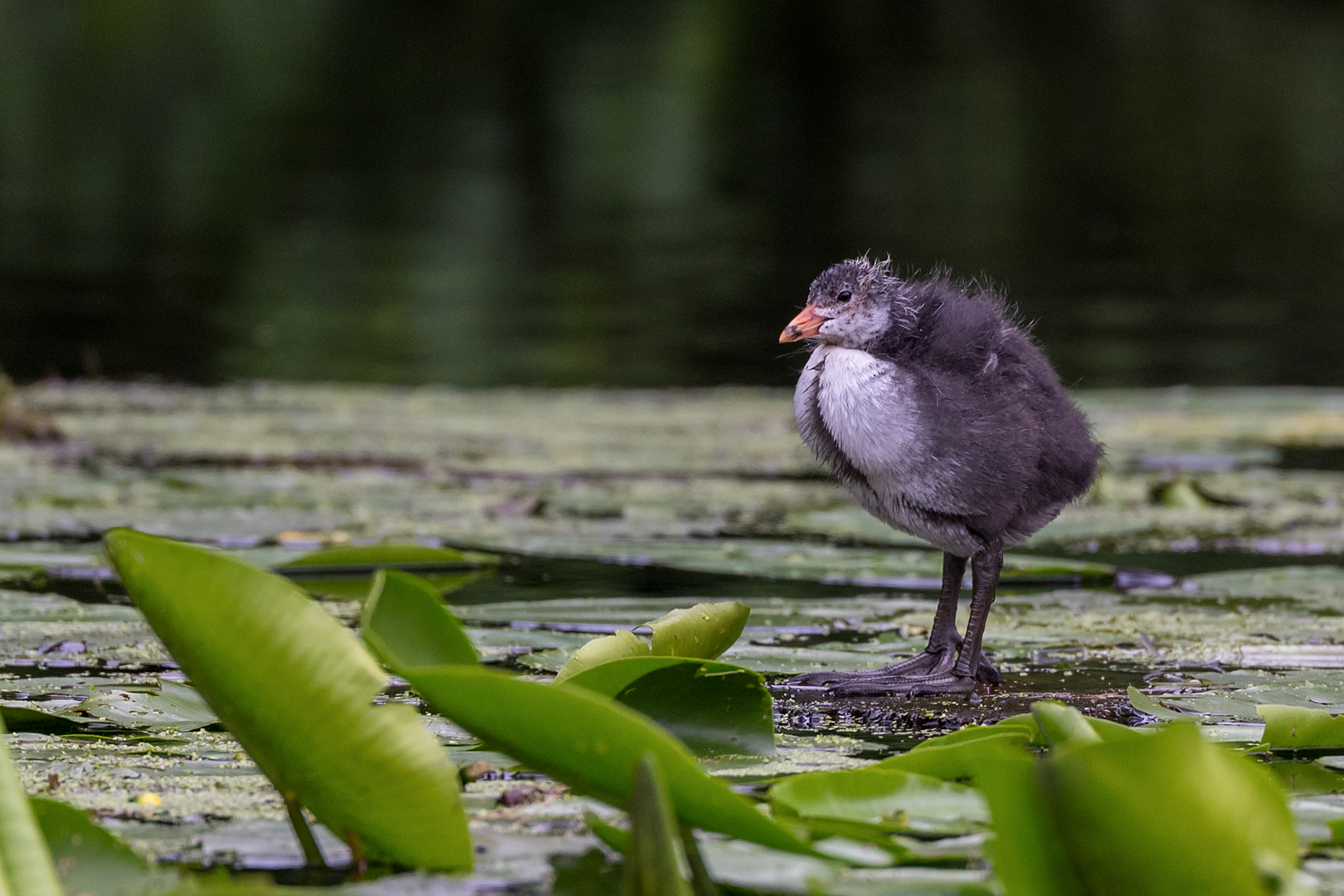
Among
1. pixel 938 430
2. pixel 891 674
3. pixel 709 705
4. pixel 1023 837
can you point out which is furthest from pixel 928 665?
pixel 1023 837

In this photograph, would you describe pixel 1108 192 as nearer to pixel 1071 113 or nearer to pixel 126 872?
pixel 1071 113

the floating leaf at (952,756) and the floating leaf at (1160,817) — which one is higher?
the floating leaf at (1160,817)

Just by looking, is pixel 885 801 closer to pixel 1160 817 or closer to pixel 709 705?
pixel 709 705

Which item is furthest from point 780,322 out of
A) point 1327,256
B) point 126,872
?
point 126,872

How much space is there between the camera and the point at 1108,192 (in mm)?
19484

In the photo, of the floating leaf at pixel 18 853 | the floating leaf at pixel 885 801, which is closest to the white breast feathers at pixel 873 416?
the floating leaf at pixel 885 801

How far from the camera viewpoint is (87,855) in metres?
1.83

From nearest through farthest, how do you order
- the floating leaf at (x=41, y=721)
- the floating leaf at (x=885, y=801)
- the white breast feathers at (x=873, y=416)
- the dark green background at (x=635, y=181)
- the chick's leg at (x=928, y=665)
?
the floating leaf at (x=885, y=801), the floating leaf at (x=41, y=721), the white breast feathers at (x=873, y=416), the chick's leg at (x=928, y=665), the dark green background at (x=635, y=181)

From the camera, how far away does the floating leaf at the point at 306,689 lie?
181 cm

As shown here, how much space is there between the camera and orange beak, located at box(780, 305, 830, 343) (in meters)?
2.82

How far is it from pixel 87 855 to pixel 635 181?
1837cm

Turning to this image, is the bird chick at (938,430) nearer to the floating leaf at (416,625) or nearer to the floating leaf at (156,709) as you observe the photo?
the floating leaf at (416,625)

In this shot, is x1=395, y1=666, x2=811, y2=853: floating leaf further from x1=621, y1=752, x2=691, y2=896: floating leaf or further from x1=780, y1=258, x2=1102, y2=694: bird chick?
x1=780, y1=258, x2=1102, y2=694: bird chick

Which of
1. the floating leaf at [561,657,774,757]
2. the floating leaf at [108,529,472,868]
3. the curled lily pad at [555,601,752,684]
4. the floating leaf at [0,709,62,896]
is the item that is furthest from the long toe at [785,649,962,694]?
the floating leaf at [0,709,62,896]
